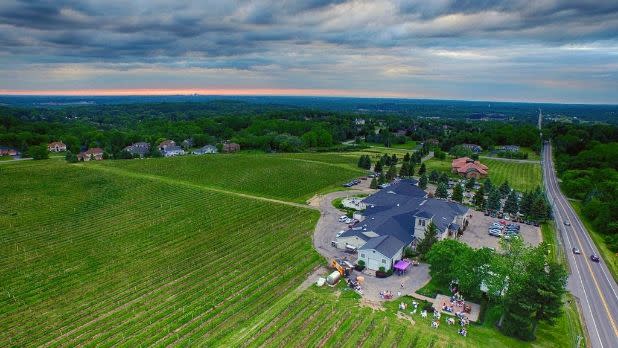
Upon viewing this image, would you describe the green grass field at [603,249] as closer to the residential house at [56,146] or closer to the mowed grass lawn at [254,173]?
the mowed grass lawn at [254,173]

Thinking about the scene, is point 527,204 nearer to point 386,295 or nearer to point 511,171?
point 386,295

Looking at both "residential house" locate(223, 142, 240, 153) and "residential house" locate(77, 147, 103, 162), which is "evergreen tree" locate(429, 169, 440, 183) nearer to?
"residential house" locate(223, 142, 240, 153)

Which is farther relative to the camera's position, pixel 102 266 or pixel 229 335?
pixel 102 266

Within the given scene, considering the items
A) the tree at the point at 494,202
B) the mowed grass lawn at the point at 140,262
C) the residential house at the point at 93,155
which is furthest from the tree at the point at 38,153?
the tree at the point at 494,202

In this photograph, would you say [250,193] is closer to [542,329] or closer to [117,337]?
[117,337]

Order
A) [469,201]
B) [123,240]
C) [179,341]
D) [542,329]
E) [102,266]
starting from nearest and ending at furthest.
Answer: [179,341] < [542,329] < [102,266] < [123,240] < [469,201]

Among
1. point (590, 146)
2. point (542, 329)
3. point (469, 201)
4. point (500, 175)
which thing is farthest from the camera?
point (590, 146)

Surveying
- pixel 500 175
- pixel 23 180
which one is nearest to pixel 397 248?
pixel 500 175
